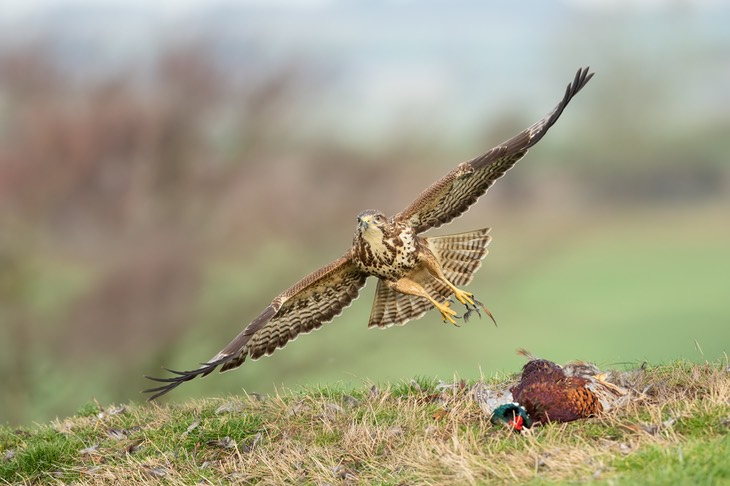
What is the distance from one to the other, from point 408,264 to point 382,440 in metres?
1.73

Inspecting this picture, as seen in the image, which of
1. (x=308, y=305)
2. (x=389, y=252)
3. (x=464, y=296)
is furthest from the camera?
(x=308, y=305)

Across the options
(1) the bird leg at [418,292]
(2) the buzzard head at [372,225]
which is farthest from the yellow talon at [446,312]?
(2) the buzzard head at [372,225]

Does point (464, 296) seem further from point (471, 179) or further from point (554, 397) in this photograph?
point (554, 397)

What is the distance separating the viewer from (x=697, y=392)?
6809 mm

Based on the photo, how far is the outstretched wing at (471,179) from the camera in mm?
7500

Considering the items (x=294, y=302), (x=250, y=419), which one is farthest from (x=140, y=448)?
(x=294, y=302)

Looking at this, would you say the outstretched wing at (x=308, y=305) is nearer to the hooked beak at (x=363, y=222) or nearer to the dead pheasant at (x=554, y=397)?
the hooked beak at (x=363, y=222)

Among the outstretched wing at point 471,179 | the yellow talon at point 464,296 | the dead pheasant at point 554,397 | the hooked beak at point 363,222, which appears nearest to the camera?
the dead pheasant at point 554,397

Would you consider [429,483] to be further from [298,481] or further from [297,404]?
[297,404]

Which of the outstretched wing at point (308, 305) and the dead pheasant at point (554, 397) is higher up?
the outstretched wing at point (308, 305)

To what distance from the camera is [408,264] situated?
771 cm

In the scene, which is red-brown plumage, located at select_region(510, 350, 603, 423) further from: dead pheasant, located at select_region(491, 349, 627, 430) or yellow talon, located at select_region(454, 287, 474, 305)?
yellow talon, located at select_region(454, 287, 474, 305)

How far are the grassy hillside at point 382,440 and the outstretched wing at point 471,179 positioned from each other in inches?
62.2

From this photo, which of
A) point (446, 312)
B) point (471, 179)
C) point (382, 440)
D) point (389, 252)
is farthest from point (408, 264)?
point (382, 440)
